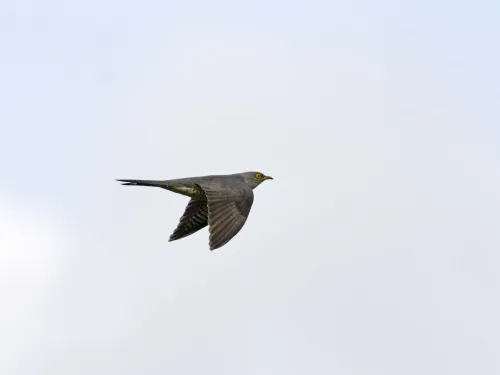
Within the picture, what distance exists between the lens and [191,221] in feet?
66.0

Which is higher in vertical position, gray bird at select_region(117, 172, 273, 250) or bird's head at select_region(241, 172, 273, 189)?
bird's head at select_region(241, 172, 273, 189)

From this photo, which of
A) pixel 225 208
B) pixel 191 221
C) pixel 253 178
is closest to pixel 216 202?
pixel 225 208

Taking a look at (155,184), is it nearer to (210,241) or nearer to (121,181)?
(121,181)

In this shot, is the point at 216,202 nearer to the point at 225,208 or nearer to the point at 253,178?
the point at 225,208

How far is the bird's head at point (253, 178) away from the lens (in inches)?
821

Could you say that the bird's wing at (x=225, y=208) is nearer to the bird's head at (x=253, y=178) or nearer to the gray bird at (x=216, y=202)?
the gray bird at (x=216, y=202)

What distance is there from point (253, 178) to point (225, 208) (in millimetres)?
3495

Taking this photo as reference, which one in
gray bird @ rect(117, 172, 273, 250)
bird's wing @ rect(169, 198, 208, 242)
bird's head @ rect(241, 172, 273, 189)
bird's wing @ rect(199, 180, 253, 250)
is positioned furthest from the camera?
bird's head @ rect(241, 172, 273, 189)

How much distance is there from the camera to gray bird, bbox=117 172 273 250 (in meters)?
17.0

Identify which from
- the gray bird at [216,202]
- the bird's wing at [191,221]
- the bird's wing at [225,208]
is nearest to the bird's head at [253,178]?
the gray bird at [216,202]

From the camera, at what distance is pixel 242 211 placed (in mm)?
17578

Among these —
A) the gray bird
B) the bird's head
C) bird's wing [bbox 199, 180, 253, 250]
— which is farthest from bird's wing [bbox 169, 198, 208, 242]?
bird's wing [bbox 199, 180, 253, 250]

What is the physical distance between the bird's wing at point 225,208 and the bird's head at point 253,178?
79.6 inches

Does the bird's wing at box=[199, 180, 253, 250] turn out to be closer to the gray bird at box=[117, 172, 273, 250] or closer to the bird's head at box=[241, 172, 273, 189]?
the gray bird at box=[117, 172, 273, 250]
